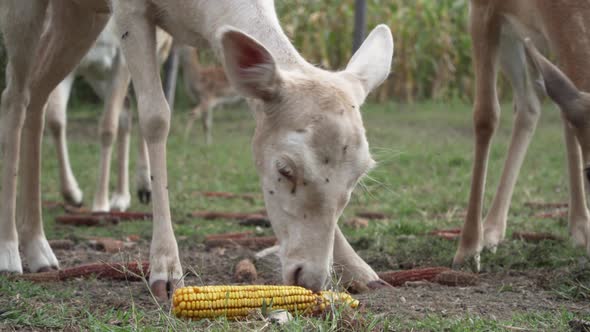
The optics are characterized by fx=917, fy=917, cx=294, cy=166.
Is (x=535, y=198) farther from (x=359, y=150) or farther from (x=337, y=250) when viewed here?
(x=359, y=150)

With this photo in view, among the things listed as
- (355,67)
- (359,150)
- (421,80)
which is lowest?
(421,80)

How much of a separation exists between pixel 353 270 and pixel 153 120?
1254 mm

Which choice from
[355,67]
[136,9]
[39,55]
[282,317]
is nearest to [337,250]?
[355,67]

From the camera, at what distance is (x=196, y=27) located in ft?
14.7

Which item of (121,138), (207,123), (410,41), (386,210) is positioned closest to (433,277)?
(386,210)

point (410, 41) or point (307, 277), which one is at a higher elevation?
point (307, 277)

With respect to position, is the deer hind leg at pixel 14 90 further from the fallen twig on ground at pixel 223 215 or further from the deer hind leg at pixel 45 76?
the fallen twig on ground at pixel 223 215

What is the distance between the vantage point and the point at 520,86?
6.24m

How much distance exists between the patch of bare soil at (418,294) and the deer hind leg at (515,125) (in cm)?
102

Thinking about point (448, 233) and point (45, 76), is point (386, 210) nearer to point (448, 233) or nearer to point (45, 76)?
point (448, 233)

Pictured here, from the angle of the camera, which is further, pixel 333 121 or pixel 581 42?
pixel 581 42

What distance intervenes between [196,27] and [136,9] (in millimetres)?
322

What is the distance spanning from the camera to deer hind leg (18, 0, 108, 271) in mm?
5227

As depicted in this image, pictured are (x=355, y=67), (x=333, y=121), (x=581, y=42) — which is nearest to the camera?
(x=333, y=121)
